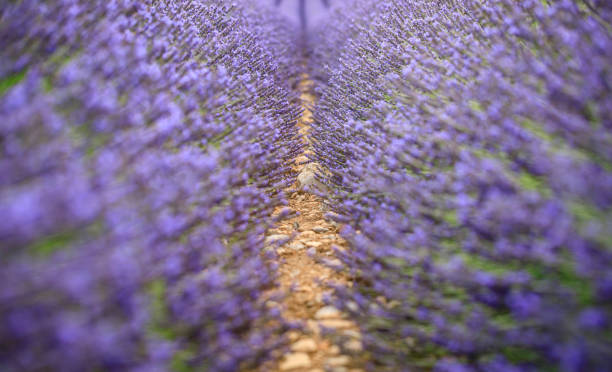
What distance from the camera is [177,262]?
43.6 inches

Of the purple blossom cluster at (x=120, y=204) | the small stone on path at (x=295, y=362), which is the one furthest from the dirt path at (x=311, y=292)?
the purple blossom cluster at (x=120, y=204)

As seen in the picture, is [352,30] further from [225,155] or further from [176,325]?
→ [176,325]

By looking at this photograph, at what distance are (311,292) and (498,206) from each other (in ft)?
3.05

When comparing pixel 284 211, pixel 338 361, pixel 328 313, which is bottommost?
pixel 338 361

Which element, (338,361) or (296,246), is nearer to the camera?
(338,361)

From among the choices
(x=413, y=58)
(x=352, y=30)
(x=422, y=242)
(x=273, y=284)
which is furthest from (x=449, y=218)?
(x=352, y=30)

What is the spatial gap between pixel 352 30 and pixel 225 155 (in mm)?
3216

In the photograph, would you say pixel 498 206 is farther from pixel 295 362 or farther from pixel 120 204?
pixel 120 204

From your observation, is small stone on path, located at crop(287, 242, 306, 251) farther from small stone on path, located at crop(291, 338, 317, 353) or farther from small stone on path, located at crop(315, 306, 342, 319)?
small stone on path, located at crop(291, 338, 317, 353)

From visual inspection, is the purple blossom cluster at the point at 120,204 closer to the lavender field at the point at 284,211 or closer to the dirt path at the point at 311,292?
the lavender field at the point at 284,211

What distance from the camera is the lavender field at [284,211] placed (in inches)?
35.2

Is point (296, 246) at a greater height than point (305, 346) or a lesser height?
greater

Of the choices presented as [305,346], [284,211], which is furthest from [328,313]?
[284,211]

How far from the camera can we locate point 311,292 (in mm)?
1806
